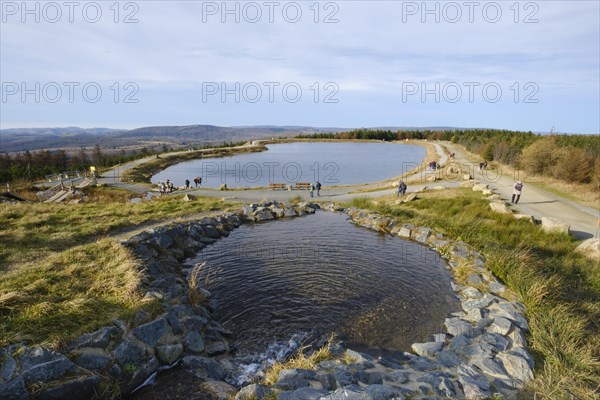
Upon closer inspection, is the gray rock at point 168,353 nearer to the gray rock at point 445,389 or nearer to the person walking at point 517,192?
the gray rock at point 445,389

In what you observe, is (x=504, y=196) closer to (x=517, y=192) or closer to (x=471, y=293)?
(x=517, y=192)

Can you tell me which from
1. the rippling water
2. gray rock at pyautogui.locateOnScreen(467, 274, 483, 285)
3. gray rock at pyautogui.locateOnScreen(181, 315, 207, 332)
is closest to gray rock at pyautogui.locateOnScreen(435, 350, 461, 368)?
the rippling water

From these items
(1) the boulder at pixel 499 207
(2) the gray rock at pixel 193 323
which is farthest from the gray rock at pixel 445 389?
(1) the boulder at pixel 499 207

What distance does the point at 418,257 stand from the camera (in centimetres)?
1498

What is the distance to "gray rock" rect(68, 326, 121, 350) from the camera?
22.6 feet

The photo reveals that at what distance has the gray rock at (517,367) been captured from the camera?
22.9 ft

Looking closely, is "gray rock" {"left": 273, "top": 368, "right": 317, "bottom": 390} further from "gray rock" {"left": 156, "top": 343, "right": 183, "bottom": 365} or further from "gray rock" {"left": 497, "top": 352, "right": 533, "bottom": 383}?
"gray rock" {"left": 497, "top": 352, "right": 533, "bottom": 383}

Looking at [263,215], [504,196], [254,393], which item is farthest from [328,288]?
[504,196]

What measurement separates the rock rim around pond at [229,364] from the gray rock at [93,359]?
0.06 ft

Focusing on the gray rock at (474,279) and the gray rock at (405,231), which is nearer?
the gray rock at (474,279)

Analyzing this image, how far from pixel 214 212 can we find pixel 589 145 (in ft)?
184

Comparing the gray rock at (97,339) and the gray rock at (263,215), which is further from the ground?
the gray rock at (263,215)

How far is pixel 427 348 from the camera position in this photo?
842cm

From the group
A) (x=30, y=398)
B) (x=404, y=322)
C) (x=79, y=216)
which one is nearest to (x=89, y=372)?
(x=30, y=398)
